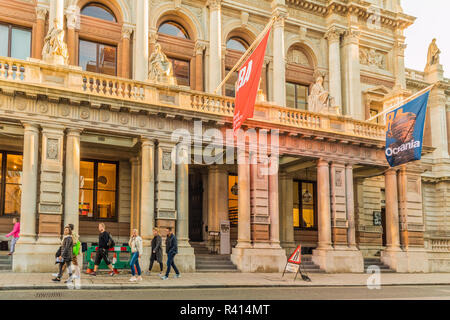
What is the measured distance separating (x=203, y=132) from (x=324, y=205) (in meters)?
7.31

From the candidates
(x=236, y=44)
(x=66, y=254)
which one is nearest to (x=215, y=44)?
(x=236, y=44)

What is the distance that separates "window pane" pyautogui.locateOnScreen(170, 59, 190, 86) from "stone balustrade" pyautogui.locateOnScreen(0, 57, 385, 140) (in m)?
5.19

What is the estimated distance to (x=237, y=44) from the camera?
3009 cm

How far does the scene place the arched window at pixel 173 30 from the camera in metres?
27.8

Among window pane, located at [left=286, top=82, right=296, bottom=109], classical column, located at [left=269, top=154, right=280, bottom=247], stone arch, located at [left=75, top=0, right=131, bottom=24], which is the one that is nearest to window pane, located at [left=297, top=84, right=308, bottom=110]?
window pane, located at [left=286, top=82, right=296, bottom=109]

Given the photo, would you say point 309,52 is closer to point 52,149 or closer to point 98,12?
point 98,12

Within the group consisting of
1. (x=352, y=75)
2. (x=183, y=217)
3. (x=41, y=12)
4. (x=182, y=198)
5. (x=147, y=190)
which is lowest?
(x=183, y=217)

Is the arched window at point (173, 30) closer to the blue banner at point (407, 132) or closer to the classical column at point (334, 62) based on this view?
the classical column at point (334, 62)

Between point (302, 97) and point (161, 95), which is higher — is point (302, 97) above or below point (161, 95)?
above

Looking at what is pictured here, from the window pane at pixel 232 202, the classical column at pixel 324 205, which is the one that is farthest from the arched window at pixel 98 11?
the classical column at pixel 324 205

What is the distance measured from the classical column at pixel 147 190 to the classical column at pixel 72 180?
2.65 meters

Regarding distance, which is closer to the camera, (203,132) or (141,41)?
(203,132)
